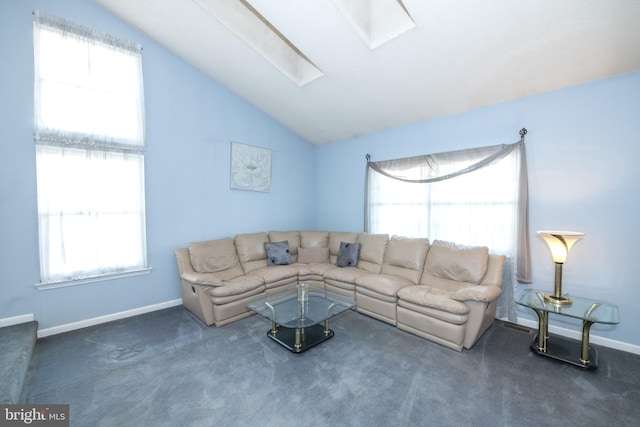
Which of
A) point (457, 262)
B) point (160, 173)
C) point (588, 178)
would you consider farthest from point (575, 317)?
point (160, 173)

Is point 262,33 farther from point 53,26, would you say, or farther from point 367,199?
point 367,199

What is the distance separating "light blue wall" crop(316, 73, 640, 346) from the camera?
2.29 m

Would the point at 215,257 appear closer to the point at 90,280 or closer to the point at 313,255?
the point at 90,280

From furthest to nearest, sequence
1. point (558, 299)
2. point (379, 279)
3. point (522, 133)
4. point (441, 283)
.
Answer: point (379, 279), point (441, 283), point (522, 133), point (558, 299)

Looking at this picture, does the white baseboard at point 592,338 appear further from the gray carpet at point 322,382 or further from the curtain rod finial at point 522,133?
the curtain rod finial at point 522,133

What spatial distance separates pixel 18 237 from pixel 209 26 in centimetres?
299

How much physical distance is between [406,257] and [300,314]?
1675mm

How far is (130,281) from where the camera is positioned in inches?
120

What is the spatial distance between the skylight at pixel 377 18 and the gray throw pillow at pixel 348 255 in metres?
2.63

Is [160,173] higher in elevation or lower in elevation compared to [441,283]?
higher

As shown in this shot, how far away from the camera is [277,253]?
393 centimetres

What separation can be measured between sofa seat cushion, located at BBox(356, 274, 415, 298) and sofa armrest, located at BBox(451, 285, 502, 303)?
62 cm

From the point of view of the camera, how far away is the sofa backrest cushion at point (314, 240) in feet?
14.2

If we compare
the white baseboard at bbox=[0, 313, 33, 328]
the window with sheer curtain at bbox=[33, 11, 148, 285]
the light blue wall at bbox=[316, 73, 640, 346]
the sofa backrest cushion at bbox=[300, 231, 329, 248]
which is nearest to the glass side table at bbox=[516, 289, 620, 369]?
the light blue wall at bbox=[316, 73, 640, 346]
